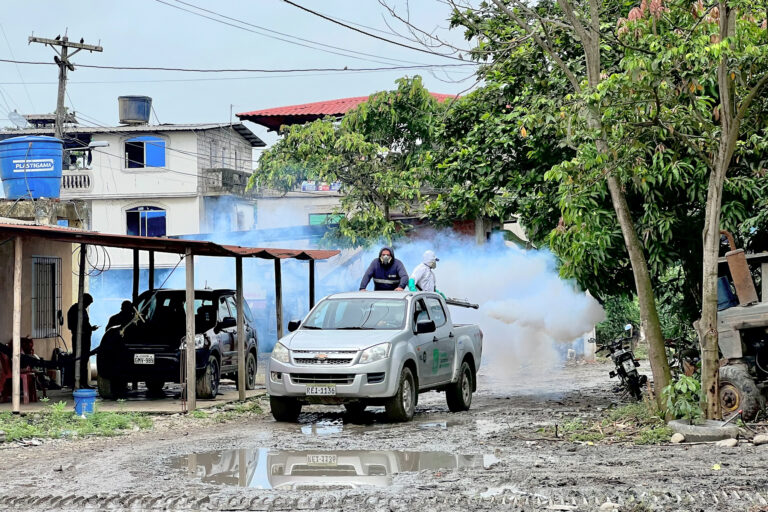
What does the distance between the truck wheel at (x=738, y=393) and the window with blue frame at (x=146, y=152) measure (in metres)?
34.1

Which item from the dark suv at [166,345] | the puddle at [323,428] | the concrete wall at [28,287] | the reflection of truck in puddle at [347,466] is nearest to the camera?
the reflection of truck in puddle at [347,466]

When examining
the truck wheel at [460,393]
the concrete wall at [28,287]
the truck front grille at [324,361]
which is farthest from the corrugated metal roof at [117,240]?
the truck wheel at [460,393]

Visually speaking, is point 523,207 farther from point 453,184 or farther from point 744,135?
point 744,135

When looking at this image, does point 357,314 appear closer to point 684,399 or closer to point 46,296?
point 684,399

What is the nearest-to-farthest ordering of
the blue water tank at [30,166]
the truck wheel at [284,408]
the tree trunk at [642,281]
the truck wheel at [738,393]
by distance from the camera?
the truck wheel at [738,393] < the tree trunk at [642,281] < the truck wheel at [284,408] < the blue water tank at [30,166]

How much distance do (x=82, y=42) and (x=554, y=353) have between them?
60.8 ft

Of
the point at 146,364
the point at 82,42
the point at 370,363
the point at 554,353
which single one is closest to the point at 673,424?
the point at 370,363

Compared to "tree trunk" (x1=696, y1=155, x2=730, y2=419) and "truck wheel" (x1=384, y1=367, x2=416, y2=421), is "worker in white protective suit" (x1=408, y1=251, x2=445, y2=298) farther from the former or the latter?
"tree trunk" (x1=696, y1=155, x2=730, y2=419)

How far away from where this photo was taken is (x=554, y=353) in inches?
1096

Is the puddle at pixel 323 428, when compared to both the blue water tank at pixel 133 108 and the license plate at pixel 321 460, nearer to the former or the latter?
the license plate at pixel 321 460

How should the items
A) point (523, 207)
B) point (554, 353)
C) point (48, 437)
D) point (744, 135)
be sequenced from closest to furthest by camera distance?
1. point (48, 437)
2. point (744, 135)
3. point (523, 207)
4. point (554, 353)

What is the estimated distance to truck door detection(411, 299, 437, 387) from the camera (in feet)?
48.1

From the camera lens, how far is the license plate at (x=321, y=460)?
10480mm

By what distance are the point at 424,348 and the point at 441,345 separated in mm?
734
